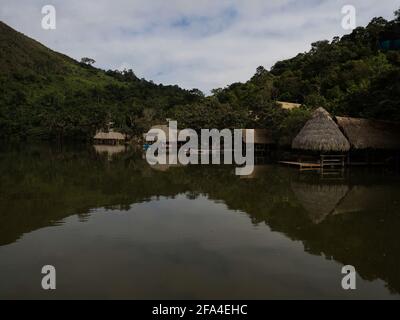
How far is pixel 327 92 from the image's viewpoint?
36.0m

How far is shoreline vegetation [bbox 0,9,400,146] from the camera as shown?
24125mm

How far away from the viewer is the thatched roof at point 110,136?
50.2 meters

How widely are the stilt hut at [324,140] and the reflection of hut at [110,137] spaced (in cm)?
3443

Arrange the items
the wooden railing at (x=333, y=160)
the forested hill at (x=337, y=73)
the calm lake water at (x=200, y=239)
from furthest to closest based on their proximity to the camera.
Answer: the forested hill at (x=337, y=73) < the wooden railing at (x=333, y=160) < the calm lake water at (x=200, y=239)

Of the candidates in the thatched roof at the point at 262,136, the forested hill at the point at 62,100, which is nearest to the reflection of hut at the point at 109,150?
the forested hill at the point at 62,100

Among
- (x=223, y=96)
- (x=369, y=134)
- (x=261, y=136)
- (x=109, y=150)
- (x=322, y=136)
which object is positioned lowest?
(x=109, y=150)

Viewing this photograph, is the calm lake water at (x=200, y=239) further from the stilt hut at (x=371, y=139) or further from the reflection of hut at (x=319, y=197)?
the stilt hut at (x=371, y=139)

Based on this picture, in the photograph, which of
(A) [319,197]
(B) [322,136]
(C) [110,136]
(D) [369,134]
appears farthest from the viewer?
(C) [110,136]

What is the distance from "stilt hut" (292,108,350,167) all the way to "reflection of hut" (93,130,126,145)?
113ft

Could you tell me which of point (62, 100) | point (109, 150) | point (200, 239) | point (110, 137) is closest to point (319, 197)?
point (200, 239)

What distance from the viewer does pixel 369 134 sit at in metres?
19.1

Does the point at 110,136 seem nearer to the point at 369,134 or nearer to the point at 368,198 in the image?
the point at 369,134

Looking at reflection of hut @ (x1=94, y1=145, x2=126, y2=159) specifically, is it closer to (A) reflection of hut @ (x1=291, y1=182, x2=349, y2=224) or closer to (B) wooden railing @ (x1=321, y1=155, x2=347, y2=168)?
(B) wooden railing @ (x1=321, y1=155, x2=347, y2=168)

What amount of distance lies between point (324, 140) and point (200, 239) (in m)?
12.9
